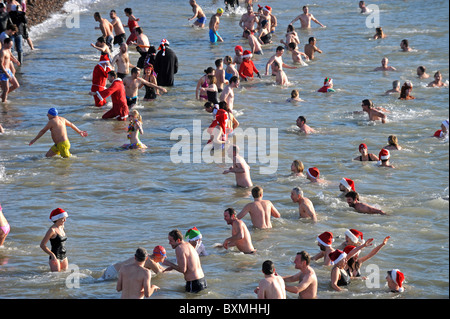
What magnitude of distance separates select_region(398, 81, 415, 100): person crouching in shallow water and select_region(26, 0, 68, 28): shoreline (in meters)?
15.6

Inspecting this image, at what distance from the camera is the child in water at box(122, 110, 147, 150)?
1622 centimetres

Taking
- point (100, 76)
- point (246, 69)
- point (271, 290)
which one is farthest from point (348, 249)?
point (246, 69)

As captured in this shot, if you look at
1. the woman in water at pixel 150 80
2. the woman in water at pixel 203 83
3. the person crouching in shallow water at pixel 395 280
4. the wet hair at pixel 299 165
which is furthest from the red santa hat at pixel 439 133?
the person crouching in shallow water at pixel 395 280

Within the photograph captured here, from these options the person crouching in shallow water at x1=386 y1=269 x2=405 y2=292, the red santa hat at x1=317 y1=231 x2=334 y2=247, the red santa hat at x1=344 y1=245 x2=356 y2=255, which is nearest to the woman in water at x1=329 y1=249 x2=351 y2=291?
the red santa hat at x1=344 y1=245 x2=356 y2=255

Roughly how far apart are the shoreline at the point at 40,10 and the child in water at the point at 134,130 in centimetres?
1508

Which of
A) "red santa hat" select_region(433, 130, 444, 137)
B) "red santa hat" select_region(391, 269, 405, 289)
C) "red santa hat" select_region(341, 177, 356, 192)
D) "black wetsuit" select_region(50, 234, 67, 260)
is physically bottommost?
"red santa hat" select_region(391, 269, 405, 289)

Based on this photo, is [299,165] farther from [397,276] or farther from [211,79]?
[211,79]

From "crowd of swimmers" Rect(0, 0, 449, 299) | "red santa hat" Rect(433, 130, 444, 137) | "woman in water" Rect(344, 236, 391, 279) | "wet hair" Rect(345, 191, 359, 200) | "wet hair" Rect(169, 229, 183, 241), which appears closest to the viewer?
"crowd of swimmers" Rect(0, 0, 449, 299)

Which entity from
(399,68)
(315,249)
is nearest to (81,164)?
(315,249)

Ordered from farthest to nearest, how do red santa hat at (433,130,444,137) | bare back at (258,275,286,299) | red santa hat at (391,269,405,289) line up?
red santa hat at (433,130,444,137) → red santa hat at (391,269,405,289) → bare back at (258,275,286,299)

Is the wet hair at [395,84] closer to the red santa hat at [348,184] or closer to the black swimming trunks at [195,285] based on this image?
the red santa hat at [348,184]

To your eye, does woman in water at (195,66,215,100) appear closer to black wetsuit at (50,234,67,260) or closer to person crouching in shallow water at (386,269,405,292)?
black wetsuit at (50,234,67,260)

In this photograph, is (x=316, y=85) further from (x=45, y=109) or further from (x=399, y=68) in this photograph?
(x=45, y=109)
